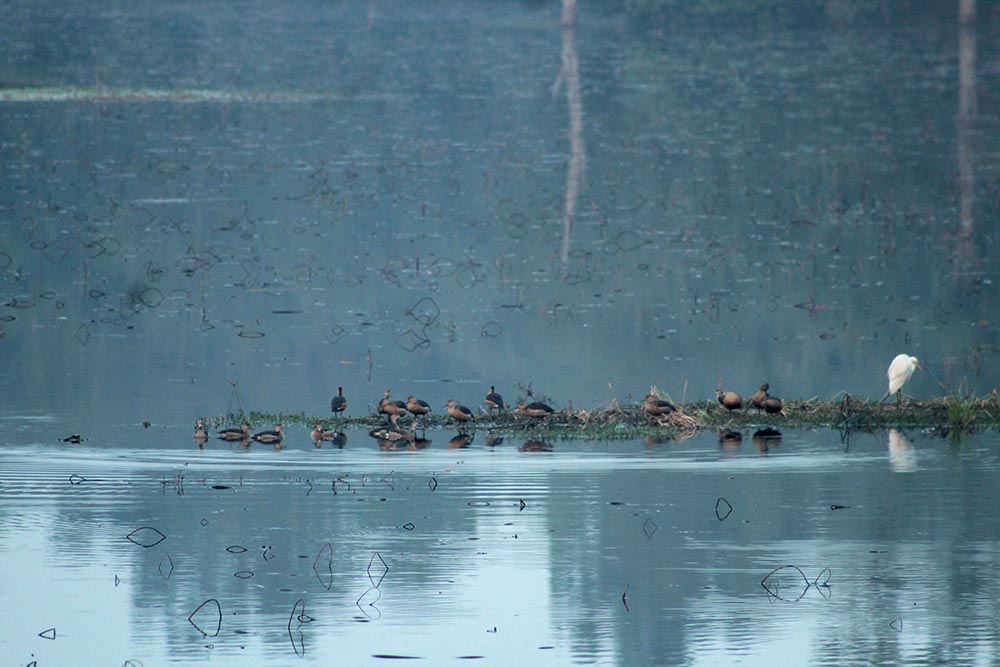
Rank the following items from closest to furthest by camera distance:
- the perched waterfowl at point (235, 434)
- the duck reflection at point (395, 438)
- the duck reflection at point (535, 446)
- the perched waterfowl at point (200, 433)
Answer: the duck reflection at point (535, 446) → the duck reflection at point (395, 438) → the perched waterfowl at point (235, 434) → the perched waterfowl at point (200, 433)

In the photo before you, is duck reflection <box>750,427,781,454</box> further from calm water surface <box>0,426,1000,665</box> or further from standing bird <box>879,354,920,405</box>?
standing bird <box>879,354,920,405</box>

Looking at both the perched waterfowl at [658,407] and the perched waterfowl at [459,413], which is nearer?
the perched waterfowl at [658,407]

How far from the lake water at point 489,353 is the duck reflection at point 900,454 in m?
0.11

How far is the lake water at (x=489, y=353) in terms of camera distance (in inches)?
592

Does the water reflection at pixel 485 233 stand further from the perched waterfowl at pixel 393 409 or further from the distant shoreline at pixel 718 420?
the distant shoreline at pixel 718 420

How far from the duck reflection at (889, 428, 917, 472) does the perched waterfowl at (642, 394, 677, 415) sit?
225cm

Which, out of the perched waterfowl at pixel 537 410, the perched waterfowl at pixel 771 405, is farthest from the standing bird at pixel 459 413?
the perched waterfowl at pixel 771 405

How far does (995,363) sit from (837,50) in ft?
215

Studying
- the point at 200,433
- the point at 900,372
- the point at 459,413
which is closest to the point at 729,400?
the point at 900,372

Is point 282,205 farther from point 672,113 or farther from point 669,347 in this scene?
point 672,113

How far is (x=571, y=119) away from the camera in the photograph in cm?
6562

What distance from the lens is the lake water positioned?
15031 mm

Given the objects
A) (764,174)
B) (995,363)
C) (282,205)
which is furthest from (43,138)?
(995,363)

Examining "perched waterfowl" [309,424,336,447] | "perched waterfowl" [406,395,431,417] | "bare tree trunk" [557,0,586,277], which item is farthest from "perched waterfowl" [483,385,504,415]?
"bare tree trunk" [557,0,586,277]
